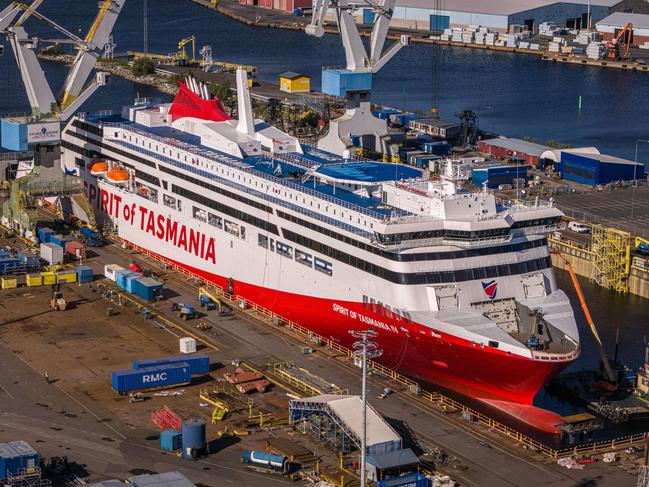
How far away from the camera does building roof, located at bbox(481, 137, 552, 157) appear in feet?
338

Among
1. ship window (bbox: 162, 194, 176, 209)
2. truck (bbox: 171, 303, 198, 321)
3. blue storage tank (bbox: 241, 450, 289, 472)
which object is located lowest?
blue storage tank (bbox: 241, 450, 289, 472)

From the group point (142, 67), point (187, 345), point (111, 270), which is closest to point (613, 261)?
point (187, 345)

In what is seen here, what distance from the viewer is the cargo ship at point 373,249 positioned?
55781mm

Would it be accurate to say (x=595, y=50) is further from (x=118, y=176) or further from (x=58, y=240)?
(x=58, y=240)

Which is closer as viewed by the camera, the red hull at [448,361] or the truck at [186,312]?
the red hull at [448,361]

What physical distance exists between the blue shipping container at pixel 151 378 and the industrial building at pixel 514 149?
5079 cm

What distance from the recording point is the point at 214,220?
7081cm

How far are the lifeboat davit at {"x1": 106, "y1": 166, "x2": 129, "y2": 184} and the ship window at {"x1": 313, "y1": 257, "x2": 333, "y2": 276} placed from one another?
2019cm

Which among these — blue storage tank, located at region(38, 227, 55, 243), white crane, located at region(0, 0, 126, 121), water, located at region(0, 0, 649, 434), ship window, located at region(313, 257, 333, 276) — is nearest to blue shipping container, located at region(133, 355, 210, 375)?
ship window, located at region(313, 257, 333, 276)

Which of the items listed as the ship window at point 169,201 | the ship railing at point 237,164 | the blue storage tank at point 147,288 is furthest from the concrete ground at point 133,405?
the ship window at point 169,201

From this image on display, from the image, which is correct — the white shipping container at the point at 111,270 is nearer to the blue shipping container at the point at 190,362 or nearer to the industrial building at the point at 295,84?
the blue shipping container at the point at 190,362

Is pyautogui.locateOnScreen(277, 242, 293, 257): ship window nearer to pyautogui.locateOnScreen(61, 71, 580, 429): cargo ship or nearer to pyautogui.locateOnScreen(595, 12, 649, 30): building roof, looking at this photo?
pyautogui.locateOnScreen(61, 71, 580, 429): cargo ship

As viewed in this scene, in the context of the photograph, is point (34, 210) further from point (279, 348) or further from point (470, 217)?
point (470, 217)

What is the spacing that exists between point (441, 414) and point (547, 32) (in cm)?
13334
